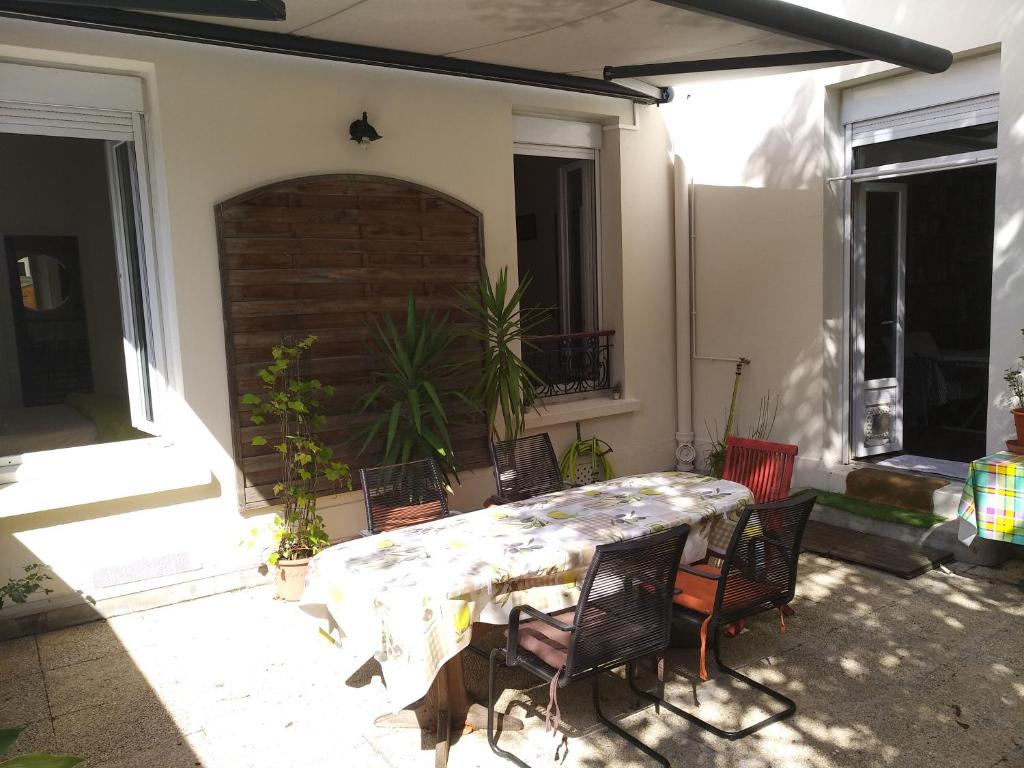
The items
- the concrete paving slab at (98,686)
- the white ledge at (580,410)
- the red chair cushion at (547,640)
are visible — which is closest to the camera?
the red chair cushion at (547,640)

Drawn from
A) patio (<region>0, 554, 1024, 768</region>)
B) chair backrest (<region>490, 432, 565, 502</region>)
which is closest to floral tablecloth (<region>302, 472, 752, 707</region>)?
patio (<region>0, 554, 1024, 768</region>)

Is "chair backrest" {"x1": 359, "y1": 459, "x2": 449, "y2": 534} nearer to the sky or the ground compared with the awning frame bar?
nearer to the ground

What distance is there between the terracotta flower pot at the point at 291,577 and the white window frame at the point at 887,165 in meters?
4.29

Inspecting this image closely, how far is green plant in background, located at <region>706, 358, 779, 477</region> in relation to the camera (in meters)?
7.20

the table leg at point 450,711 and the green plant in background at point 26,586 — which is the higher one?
the green plant in background at point 26,586

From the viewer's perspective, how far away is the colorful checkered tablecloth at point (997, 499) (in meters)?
4.80

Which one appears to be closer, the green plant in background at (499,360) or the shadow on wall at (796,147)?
the green plant in background at (499,360)

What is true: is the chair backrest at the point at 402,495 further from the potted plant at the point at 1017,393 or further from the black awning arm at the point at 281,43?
the potted plant at the point at 1017,393

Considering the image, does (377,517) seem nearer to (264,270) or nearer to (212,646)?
(212,646)

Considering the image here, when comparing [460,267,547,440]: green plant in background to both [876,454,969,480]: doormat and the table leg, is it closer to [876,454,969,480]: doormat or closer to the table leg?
the table leg

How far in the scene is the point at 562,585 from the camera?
3.71 metres

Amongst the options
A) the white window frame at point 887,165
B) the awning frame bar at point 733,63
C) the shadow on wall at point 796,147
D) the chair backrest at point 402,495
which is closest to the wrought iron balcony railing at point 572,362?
the shadow on wall at point 796,147

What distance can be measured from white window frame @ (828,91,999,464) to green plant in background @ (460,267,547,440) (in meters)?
2.50

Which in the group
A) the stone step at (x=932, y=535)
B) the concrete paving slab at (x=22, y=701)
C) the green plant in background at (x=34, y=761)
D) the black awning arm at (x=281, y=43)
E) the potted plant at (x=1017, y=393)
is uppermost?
the black awning arm at (x=281, y=43)
